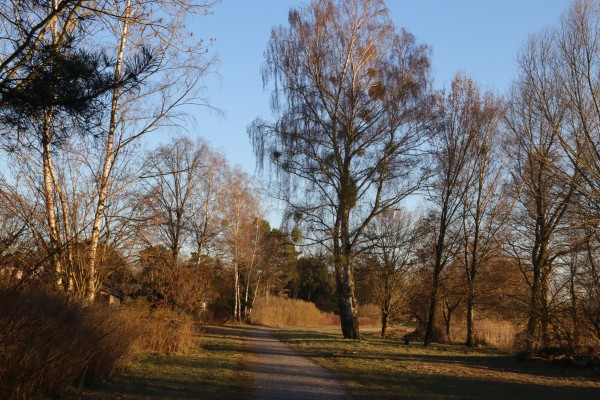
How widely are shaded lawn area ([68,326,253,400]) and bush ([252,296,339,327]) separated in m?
39.5

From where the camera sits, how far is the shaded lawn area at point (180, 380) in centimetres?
1011

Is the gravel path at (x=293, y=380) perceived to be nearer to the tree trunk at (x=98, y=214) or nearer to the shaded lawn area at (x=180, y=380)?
the shaded lawn area at (x=180, y=380)

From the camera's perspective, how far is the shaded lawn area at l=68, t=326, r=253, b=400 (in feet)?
33.2

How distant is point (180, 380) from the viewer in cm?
1200

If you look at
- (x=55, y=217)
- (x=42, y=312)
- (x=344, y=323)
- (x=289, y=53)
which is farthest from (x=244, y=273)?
(x=42, y=312)

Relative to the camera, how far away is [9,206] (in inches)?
451

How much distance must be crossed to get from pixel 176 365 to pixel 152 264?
6455 mm

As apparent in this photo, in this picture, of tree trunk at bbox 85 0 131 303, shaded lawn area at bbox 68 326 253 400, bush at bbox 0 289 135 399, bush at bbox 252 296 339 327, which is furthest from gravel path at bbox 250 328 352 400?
bush at bbox 252 296 339 327

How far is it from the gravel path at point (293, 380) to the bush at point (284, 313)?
38.4 m

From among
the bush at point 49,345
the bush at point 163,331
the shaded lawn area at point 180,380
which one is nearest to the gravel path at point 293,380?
the shaded lawn area at point 180,380

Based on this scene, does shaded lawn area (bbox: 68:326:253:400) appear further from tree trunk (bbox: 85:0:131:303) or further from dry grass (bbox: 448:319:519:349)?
dry grass (bbox: 448:319:519:349)

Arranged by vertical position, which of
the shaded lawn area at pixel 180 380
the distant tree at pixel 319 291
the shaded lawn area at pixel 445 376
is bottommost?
the shaded lawn area at pixel 180 380

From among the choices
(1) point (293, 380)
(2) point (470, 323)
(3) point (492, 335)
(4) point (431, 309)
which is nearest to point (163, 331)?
(1) point (293, 380)

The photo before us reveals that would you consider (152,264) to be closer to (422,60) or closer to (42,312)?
(42,312)
